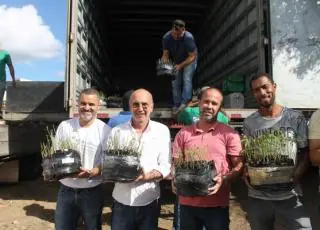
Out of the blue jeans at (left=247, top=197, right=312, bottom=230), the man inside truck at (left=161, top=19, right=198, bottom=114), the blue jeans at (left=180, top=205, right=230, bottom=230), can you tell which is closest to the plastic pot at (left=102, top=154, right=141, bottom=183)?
the blue jeans at (left=180, top=205, right=230, bottom=230)

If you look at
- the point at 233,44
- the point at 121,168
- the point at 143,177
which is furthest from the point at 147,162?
the point at 233,44

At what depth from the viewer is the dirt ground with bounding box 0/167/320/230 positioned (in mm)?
5266

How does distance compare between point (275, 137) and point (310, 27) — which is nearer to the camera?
point (275, 137)

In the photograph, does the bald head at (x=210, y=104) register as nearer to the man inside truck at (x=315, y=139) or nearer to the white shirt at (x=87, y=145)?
the man inside truck at (x=315, y=139)

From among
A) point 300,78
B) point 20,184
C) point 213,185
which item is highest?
point 300,78

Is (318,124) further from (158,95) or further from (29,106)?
(158,95)

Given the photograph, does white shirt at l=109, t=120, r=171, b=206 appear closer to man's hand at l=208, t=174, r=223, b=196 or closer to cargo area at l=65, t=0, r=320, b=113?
man's hand at l=208, t=174, r=223, b=196

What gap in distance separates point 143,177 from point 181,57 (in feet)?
12.6

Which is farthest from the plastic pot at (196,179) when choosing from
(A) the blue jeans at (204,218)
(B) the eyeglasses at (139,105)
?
(B) the eyeglasses at (139,105)

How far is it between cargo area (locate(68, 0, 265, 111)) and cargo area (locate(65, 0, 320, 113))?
0.01 metres

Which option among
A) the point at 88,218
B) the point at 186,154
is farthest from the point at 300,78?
the point at 88,218

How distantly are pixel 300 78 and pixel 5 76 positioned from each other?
4.79 meters

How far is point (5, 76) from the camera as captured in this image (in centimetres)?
716

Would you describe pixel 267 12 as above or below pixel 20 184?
above
